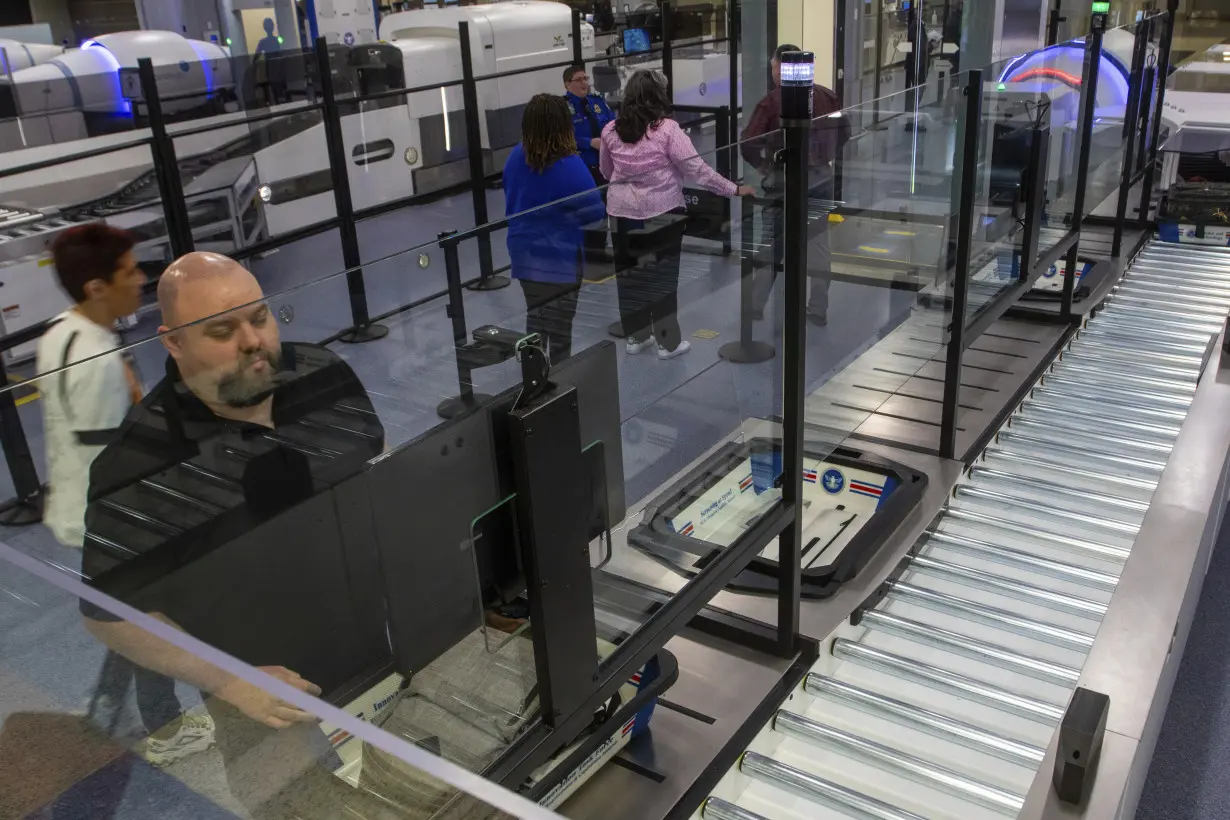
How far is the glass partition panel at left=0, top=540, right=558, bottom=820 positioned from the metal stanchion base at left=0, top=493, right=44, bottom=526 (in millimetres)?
113

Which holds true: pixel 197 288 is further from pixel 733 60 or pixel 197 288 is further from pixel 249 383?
pixel 733 60

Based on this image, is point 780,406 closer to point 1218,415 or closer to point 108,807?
point 108,807

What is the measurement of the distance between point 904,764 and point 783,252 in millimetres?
1088

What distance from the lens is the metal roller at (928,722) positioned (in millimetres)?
2150

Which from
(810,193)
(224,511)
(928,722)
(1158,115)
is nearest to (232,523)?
(224,511)

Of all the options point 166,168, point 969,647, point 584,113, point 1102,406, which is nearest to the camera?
point 969,647

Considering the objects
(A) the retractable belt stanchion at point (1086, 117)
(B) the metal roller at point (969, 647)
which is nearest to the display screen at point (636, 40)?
(A) the retractable belt stanchion at point (1086, 117)

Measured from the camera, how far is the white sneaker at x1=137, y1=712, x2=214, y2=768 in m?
1.21

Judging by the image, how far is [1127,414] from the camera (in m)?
3.63

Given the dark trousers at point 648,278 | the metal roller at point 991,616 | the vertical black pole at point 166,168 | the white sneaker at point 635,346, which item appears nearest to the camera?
the white sneaker at point 635,346

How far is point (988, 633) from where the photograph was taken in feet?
8.42

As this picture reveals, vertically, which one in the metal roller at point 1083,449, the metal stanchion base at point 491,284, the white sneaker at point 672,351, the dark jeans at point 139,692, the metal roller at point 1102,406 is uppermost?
the metal stanchion base at point 491,284

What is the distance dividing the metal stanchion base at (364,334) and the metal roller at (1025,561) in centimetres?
194

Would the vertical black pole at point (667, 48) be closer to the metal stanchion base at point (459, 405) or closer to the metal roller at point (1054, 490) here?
the metal roller at point (1054, 490)
